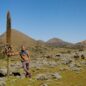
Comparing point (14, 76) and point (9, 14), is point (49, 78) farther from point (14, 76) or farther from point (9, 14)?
point (9, 14)

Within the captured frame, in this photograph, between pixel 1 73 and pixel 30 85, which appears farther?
pixel 1 73

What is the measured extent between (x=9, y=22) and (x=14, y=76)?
194 inches

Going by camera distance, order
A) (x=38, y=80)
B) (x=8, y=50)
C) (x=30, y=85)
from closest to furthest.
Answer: (x=30, y=85)
(x=38, y=80)
(x=8, y=50)

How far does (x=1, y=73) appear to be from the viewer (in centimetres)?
2603

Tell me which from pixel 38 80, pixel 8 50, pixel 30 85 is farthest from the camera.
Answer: pixel 8 50

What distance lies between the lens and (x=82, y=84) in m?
21.6

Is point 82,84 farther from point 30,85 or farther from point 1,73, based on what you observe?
point 1,73

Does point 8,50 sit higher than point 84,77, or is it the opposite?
point 8,50

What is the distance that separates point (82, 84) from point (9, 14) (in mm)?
7940

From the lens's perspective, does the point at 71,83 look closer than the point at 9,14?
Yes

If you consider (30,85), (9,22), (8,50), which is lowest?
(30,85)

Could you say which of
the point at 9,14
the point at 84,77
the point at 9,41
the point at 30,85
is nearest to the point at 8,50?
the point at 9,41

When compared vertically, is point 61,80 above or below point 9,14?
below

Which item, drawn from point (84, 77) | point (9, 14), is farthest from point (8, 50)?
point (84, 77)
